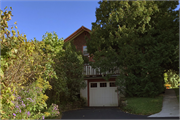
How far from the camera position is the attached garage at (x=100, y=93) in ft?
47.2

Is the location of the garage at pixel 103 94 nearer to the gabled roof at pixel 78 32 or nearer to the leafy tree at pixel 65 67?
the leafy tree at pixel 65 67

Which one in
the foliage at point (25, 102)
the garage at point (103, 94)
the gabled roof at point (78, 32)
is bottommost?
the garage at point (103, 94)

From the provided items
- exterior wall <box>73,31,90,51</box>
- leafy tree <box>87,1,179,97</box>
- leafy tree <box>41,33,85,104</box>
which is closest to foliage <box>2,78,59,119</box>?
leafy tree <box>41,33,85,104</box>

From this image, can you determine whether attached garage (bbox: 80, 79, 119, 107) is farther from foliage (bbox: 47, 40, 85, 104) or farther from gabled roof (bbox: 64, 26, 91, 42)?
gabled roof (bbox: 64, 26, 91, 42)

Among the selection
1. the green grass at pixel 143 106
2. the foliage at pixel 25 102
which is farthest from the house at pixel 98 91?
the foliage at pixel 25 102

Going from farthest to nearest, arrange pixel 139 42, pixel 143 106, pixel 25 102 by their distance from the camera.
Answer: pixel 139 42
pixel 143 106
pixel 25 102

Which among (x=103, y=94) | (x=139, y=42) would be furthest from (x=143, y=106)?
(x=103, y=94)

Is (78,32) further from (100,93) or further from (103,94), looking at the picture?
(103,94)

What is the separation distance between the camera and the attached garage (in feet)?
47.2

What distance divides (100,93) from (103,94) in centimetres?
30

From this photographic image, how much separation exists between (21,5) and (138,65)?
27.3 ft

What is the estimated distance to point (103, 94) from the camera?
47.8ft

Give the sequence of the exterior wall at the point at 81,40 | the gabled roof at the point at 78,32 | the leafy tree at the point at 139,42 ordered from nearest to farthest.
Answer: the leafy tree at the point at 139,42, the gabled roof at the point at 78,32, the exterior wall at the point at 81,40

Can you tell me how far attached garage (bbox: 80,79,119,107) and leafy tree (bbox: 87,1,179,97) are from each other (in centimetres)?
215
